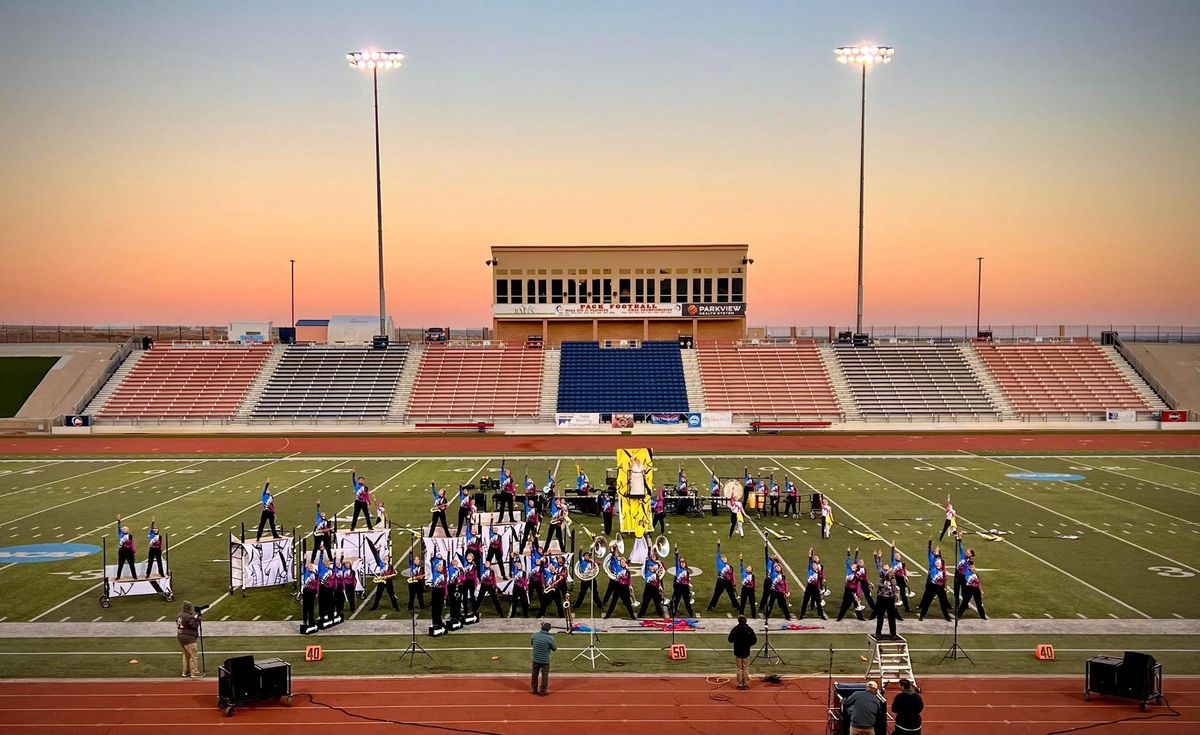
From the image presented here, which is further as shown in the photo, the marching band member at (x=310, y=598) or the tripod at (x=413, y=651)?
the marching band member at (x=310, y=598)

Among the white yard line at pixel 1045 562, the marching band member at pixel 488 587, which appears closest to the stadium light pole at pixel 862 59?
the white yard line at pixel 1045 562

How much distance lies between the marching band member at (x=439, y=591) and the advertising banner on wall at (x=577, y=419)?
3138cm

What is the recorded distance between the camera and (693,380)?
5222 cm

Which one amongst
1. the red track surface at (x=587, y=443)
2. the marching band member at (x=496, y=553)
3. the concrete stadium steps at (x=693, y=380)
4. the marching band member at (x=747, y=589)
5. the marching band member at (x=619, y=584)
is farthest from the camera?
the concrete stadium steps at (x=693, y=380)

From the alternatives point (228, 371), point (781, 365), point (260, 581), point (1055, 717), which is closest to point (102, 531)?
point (260, 581)

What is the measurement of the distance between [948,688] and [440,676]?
756 centimetres

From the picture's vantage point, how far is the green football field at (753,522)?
588 inches

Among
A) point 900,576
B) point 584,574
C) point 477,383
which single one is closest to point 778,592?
point 900,576

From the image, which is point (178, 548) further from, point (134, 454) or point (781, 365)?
point (781, 365)

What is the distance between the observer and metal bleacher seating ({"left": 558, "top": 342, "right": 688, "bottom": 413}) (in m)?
49.0

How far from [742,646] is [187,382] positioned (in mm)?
49792

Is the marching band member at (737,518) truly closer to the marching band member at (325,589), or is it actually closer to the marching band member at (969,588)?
the marching band member at (969,588)

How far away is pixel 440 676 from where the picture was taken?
1203 cm

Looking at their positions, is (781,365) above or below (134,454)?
above
